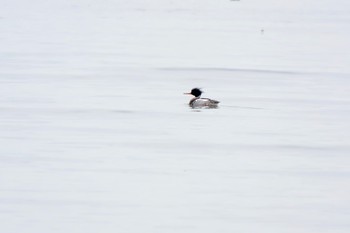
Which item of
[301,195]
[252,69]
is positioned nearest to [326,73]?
[252,69]

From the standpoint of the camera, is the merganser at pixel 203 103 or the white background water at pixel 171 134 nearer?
the white background water at pixel 171 134

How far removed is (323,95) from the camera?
32.9 metres

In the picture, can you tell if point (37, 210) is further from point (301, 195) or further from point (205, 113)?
point (205, 113)

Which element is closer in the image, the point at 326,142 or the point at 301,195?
the point at 301,195

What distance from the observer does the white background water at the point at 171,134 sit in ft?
56.1

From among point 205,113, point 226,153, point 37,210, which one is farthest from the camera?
point 205,113

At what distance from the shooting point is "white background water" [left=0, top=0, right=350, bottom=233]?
17109mm

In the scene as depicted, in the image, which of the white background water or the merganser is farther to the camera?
the merganser

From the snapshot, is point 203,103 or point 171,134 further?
point 203,103

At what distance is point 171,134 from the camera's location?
2467 centimetres

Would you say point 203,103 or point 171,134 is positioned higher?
point 203,103

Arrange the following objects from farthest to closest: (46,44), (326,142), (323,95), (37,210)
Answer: (46,44)
(323,95)
(326,142)
(37,210)

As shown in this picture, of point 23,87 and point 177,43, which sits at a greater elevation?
point 177,43

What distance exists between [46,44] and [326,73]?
13.7 m
